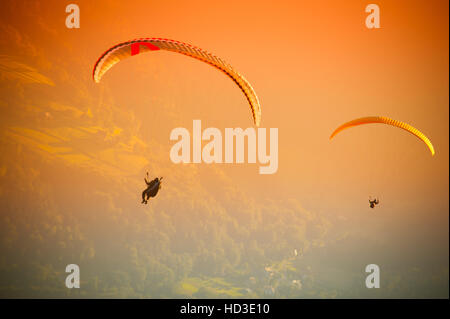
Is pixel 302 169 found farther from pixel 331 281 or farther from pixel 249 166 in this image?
pixel 331 281

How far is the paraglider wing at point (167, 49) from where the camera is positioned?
6699 millimetres

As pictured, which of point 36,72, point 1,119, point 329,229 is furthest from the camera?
point 329,229

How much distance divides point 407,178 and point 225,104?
9.18 meters

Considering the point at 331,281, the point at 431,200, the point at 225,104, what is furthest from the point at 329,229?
the point at 225,104

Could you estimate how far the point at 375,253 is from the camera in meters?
15.8

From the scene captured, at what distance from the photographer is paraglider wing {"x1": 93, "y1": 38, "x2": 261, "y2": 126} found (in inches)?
264

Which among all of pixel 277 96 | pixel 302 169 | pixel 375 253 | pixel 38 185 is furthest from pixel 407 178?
pixel 38 185

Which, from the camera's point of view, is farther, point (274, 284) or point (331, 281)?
point (331, 281)

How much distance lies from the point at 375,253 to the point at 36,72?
15.7 m

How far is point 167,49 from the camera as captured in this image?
6.88 m
